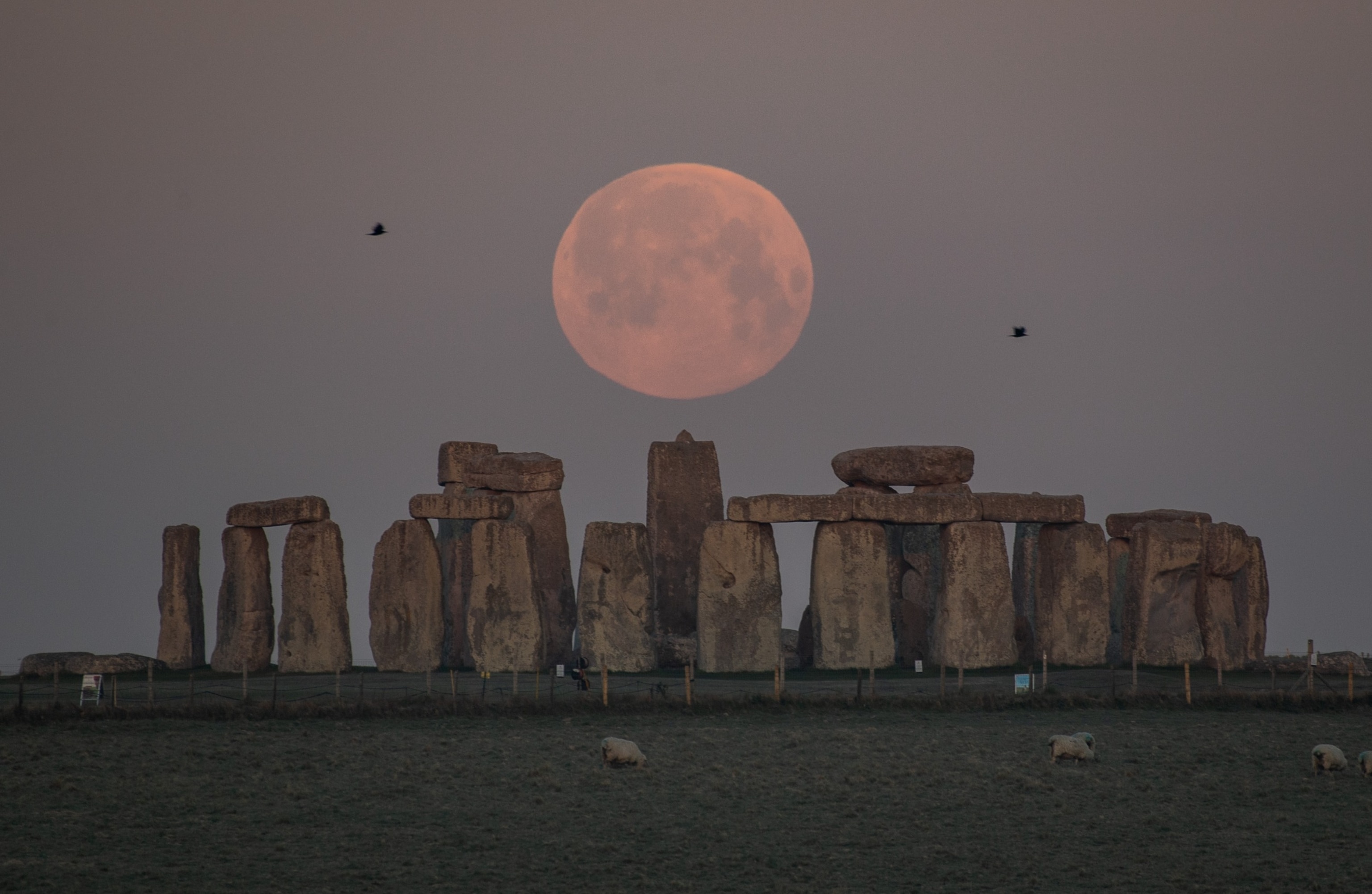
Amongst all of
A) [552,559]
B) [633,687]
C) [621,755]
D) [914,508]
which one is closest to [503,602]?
[552,559]

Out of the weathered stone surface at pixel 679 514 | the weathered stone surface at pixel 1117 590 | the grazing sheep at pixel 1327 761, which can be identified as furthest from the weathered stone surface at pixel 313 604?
the grazing sheep at pixel 1327 761

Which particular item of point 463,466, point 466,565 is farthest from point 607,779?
point 463,466

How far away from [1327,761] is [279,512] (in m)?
20.8

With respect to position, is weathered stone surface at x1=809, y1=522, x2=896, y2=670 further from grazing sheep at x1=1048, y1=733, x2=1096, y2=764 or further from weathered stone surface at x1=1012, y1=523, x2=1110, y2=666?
grazing sheep at x1=1048, y1=733, x2=1096, y2=764

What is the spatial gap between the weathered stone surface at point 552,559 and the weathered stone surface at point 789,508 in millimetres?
5029

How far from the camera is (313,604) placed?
1398 inches

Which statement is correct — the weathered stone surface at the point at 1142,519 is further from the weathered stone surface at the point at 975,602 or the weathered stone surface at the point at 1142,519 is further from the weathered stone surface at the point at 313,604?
the weathered stone surface at the point at 313,604

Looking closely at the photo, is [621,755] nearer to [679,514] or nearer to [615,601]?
[615,601]

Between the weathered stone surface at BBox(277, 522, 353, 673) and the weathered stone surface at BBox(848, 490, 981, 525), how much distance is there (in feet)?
33.8

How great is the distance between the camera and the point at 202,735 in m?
Answer: 25.4

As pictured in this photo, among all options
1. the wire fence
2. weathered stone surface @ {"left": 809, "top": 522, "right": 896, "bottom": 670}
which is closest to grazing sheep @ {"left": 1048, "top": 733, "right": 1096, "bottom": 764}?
the wire fence

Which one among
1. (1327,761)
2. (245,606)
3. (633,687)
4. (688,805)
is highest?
(245,606)

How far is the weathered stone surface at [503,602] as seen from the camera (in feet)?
114

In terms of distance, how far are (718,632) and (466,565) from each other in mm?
7474
